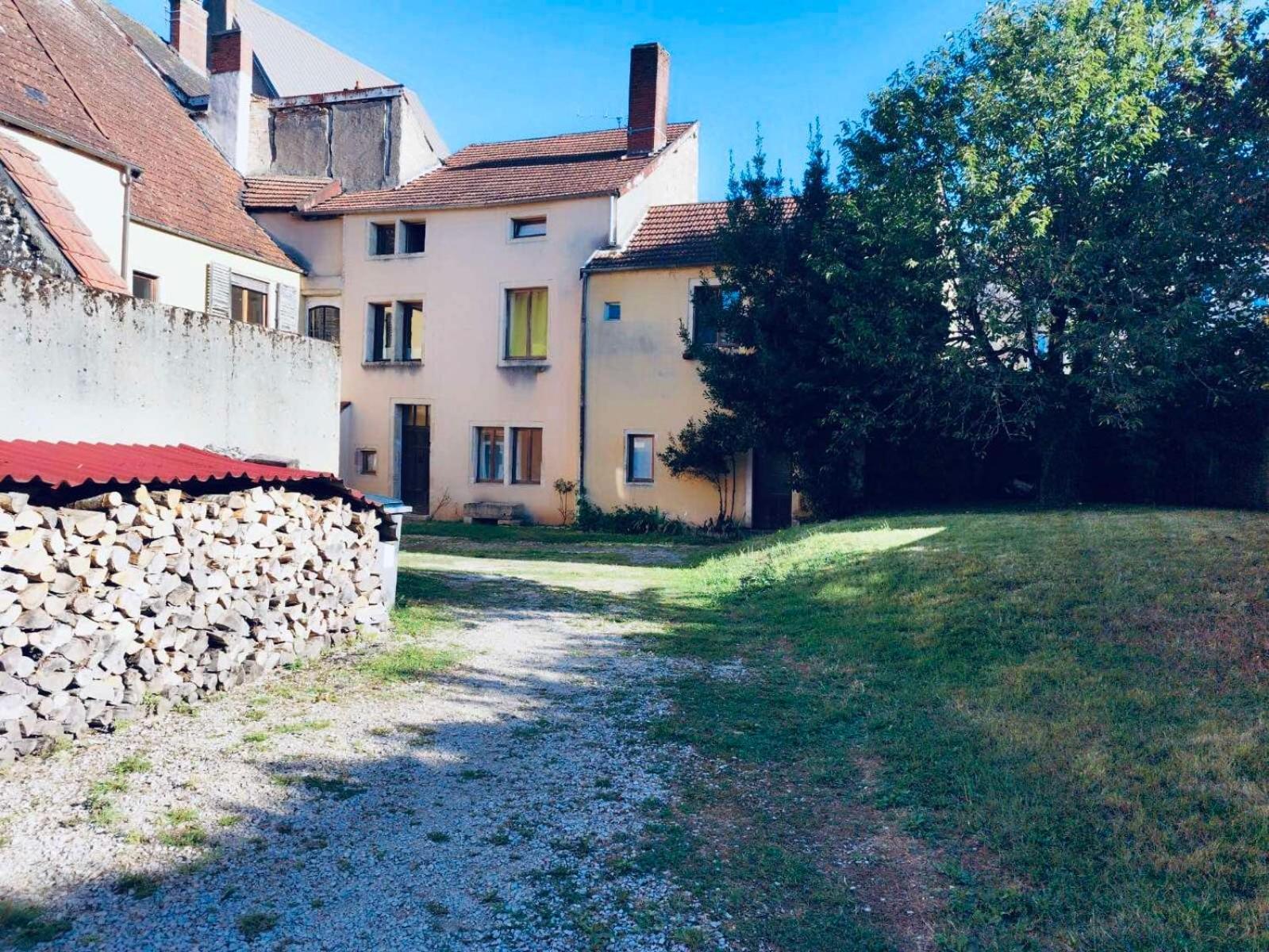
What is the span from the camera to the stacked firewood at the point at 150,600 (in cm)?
562

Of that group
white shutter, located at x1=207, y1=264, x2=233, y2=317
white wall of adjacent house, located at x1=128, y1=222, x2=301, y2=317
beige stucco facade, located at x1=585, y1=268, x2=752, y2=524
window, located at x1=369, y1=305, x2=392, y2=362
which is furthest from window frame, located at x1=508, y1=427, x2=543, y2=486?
white shutter, located at x1=207, y1=264, x2=233, y2=317

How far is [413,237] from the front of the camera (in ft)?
81.5

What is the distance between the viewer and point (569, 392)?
2333 cm

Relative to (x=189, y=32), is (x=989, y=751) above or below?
below

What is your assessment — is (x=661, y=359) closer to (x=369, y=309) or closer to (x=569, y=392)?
(x=569, y=392)

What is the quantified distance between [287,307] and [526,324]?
620cm

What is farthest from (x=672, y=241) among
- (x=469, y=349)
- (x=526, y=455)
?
(x=526, y=455)

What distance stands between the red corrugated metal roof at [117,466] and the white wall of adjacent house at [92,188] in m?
5.06

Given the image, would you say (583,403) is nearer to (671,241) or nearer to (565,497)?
(565,497)

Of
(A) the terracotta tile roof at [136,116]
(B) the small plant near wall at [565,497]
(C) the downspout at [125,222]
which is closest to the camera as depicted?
(C) the downspout at [125,222]

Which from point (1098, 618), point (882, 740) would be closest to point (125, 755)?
point (882, 740)

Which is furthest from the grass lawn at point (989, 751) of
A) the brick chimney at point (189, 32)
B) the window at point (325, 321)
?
the brick chimney at point (189, 32)

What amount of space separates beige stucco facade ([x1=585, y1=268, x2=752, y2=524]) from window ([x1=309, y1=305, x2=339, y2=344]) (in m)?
7.04

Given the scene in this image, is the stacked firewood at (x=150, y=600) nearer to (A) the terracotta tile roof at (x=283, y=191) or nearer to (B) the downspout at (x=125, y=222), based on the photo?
(B) the downspout at (x=125, y=222)
